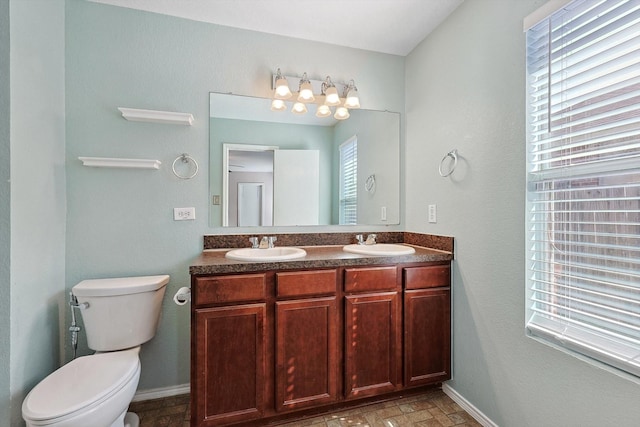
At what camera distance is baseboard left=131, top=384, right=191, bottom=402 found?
6.46ft

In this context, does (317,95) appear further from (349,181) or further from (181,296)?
(181,296)

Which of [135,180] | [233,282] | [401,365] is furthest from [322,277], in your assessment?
[135,180]

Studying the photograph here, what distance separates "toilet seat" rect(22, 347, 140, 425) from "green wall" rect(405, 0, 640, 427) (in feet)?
6.11

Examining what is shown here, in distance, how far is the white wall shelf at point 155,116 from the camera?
6.06 feet

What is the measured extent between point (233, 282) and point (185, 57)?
154 cm

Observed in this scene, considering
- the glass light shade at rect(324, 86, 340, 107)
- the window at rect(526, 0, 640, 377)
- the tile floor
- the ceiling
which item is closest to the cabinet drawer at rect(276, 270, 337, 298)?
the tile floor

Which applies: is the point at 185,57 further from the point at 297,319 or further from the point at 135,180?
the point at 297,319

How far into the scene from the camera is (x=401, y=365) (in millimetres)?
1888

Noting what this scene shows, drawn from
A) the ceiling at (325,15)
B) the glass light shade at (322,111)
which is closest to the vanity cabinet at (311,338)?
the glass light shade at (322,111)

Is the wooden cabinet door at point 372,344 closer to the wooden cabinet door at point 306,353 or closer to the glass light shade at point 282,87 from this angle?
the wooden cabinet door at point 306,353

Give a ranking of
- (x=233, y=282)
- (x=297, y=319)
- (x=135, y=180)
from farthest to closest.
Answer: (x=135, y=180)
(x=297, y=319)
(x=233, y=282)

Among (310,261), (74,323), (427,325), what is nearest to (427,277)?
(427,325)

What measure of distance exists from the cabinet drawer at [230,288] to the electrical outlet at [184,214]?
0.64 metres
